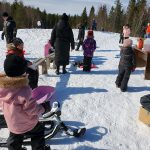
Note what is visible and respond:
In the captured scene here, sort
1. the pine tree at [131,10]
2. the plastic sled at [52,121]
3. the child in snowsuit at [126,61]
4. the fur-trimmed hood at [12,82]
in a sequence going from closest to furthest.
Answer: the fur-trimmed hood at [12,82]
the plastic sled at [52,121]
the child in snowsuit at [126,61]
the pine tree at [131,10]

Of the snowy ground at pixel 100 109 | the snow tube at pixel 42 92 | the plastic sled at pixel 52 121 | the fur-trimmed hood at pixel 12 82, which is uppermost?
the fur-trimmed hood at pixel 12 82

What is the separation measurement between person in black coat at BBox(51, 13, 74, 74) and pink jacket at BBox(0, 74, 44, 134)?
15.7 ft

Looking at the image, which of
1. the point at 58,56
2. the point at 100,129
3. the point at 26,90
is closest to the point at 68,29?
the point at 58,56

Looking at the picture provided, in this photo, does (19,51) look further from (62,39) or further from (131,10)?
(131,10)

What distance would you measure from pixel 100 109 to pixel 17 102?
2759 mm

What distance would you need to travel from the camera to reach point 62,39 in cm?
803

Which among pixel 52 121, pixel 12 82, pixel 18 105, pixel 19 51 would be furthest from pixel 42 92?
pixel 12 82

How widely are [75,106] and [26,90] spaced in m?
2.67

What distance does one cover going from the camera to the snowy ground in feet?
14.4

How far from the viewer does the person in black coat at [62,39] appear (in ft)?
26.0

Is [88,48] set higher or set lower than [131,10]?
lower

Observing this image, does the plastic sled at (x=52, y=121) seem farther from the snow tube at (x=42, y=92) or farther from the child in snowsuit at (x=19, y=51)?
the child in snowsuit at (x=19, y=51)

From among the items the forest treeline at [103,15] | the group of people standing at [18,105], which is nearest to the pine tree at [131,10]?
the forest treeline at [103,15]

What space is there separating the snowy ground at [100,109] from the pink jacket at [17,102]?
1027 millimetres
